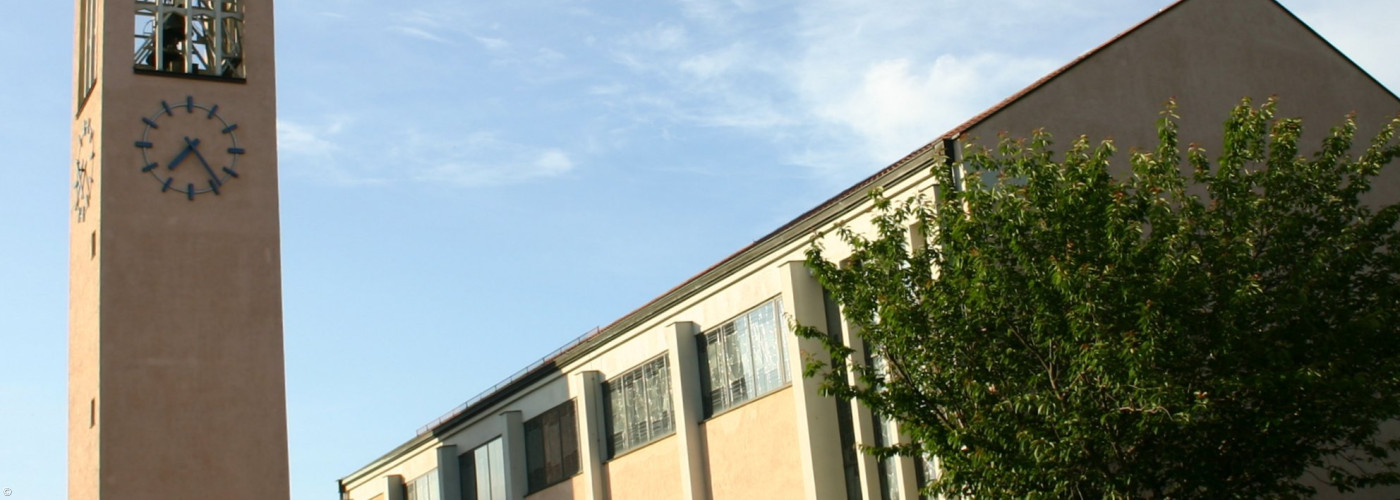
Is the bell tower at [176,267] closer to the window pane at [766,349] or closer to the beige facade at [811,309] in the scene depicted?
the beige facade at [811,309]

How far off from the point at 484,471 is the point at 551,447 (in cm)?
387

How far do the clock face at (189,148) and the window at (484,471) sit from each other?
11.4m

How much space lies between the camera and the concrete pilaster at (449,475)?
41491 mm

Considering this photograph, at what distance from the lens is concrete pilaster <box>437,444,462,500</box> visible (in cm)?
4149

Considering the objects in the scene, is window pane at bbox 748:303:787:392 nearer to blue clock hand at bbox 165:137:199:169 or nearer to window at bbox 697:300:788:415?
window at bbox 697:300:788:415

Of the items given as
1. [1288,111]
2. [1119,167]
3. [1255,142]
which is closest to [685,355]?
[1119,167]

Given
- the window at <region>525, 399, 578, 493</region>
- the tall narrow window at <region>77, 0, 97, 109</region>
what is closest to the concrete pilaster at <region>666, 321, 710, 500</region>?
the window at <region>525, 399, 578, 493</region>

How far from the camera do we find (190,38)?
100ft

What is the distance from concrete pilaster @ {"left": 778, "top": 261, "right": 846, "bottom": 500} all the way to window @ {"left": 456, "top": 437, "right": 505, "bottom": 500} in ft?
43.5

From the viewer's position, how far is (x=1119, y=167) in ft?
81.9

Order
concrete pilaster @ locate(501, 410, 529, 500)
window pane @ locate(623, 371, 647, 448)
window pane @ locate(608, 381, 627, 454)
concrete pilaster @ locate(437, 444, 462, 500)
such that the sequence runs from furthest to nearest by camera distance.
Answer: concrete pilaster @ locate(437, 444, 462, 500) < concrete pilaster @ locate(501, 410, 529, 500) < window pane @ locate(608, 381, 627, 454) < window pane @ locate(623, 371, 647, 448)

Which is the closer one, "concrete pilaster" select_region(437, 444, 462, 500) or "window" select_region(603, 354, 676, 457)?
"window" select_region(603, 354, 676, 457)

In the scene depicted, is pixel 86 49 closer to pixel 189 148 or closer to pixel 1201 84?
pixel 189 148

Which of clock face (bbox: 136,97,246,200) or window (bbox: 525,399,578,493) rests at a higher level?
clock face (bbox: 136,97,246,200)
